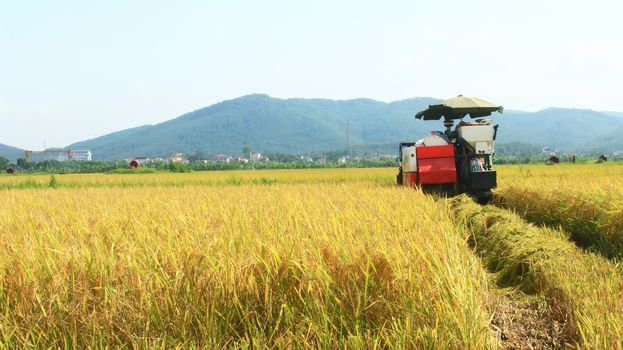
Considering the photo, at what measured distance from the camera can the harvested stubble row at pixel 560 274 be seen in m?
3.14

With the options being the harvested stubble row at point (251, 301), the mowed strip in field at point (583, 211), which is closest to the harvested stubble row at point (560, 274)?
the mowed strip in field at point (583, 211)

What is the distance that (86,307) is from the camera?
2.56 metres

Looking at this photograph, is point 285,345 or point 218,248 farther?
point 218,248

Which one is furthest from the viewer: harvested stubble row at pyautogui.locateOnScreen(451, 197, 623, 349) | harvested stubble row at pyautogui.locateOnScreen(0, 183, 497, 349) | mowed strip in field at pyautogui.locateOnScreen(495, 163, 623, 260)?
mowed strip in field at pyautogui.locateOnScreen(495, 163, 623, 260)

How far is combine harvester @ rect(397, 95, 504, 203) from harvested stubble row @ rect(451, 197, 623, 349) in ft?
9.76

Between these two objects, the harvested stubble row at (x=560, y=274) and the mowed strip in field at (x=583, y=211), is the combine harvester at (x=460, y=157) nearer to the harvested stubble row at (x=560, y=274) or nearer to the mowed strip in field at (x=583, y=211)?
the mowed strip in field at (x=583, y=211)

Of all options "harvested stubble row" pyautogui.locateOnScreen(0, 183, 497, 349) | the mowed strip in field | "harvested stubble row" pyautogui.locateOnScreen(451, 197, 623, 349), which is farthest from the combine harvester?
"harvested stubble row" pyautogui.locateOnScreen(0, 183, 497, 349)

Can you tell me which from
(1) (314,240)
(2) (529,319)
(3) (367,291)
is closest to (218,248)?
(1) (314,240)

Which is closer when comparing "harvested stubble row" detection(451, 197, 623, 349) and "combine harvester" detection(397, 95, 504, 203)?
"harvested stubble row" detection(451, 197, 623, 349)

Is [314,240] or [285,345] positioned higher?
[314,240]

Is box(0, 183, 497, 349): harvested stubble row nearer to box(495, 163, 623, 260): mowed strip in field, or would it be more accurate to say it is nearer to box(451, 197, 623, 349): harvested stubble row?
box(451, 197, 623, 349): harvested stubble row

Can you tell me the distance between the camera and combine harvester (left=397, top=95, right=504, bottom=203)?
418 inches

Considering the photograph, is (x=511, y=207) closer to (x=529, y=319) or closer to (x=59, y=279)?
(x=529, y=319)

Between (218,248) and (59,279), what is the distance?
93 cm
